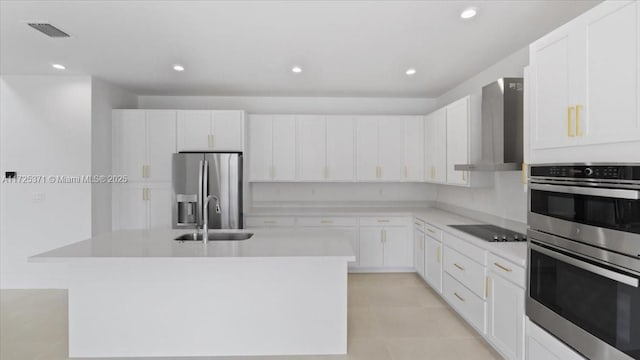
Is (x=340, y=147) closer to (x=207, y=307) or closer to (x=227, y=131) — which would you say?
(x=227, y=131)

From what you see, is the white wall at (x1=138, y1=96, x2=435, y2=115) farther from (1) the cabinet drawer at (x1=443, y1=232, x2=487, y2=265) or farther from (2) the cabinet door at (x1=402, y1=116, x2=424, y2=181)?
(1) the cabinet drawer at (x1=443, y1=232, x2=487, y2=265)

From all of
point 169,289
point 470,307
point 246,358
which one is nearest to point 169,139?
point 169,289

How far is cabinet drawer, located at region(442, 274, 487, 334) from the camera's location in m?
2.91

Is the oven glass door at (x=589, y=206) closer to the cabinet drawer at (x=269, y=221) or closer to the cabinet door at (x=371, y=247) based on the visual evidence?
the cabinet door at (x=371, y=247)

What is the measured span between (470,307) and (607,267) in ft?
5.56

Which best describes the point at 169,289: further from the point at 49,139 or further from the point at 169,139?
the point at 49,139

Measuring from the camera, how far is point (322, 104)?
17.8 ft

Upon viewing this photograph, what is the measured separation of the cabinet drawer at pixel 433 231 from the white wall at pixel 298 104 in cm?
199

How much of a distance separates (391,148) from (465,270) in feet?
7.73

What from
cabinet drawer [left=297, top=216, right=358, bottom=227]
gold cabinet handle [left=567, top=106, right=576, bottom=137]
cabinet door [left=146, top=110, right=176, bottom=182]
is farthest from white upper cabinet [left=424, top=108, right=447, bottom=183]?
cabinet door [left=146, top=110, right=176, bottom=182]

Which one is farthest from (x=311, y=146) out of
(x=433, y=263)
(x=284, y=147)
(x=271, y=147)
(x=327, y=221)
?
(x=433, y=263)

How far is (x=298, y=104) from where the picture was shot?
5.40 metres

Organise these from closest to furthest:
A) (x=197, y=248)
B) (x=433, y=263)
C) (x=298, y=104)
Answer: (x=197, y=248), (x=433, y=263), (x=298, y=104)

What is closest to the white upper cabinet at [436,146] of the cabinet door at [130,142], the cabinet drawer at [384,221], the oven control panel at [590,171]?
the cabinet drawer at [384,221]
